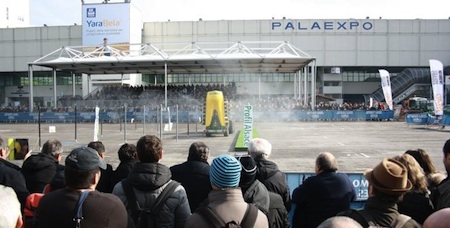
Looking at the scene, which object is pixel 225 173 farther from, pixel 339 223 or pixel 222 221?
pixel 339 223

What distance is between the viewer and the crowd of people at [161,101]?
46625mm

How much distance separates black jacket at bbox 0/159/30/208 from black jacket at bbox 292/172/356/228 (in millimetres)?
2998

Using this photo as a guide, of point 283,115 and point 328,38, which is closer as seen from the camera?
point 283,115

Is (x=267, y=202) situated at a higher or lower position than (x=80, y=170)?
lower

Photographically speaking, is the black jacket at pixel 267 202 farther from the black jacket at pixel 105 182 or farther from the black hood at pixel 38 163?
the black hood at pixel 38 163

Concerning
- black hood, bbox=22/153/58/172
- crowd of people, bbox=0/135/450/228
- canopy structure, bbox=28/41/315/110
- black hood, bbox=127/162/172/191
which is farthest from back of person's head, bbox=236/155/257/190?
canopy structure, bbox=28/41/315/110

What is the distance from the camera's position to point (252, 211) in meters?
3.19

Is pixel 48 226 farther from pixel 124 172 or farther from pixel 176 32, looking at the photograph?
pixel 176 32

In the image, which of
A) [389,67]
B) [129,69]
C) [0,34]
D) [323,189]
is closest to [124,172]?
[323,189]

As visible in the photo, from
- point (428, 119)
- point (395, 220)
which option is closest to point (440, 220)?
point (395, 220)

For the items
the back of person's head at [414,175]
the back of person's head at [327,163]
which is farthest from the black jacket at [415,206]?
the back of person's head at [327,163]

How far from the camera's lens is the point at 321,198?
4754 mm

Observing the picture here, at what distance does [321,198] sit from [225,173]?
1.79m

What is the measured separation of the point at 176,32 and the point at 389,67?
3224 cm
